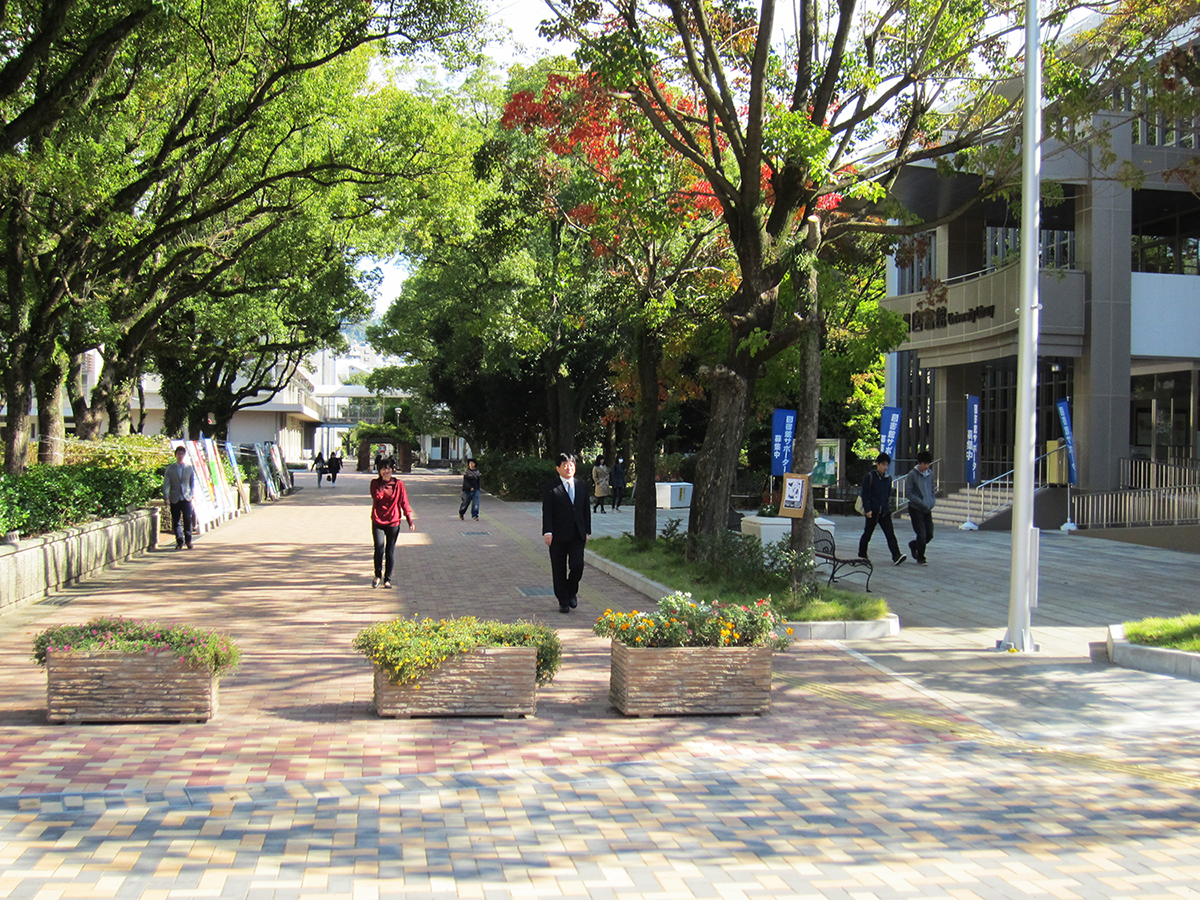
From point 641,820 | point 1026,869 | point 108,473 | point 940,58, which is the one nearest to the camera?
point 1026,869

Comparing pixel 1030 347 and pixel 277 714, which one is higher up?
pixel 1030 347

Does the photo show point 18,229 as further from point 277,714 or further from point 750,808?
point 750,808

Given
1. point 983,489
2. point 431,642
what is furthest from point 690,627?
point 983,489

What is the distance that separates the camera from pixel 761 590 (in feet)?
38.7

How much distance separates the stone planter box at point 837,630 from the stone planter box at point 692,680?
312cm

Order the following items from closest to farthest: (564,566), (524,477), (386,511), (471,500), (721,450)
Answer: (564,566) < (386,511) < (721,450) < (471,500) < (524,477)

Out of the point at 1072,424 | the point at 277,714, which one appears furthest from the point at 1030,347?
the point at 1072,424

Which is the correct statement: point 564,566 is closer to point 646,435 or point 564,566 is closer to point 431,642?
point 431,642

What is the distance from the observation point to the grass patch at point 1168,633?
9266 millimetres

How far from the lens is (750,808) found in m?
5.55

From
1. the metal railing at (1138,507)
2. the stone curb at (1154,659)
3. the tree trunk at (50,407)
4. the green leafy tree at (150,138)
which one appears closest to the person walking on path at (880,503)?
the stone curb at (1154,659)

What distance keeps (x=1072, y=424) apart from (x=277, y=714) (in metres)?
21.8

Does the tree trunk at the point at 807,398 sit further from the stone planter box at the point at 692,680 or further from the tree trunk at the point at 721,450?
the stone planter box at the point at 692,680

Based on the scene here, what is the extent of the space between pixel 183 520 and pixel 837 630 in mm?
12844
